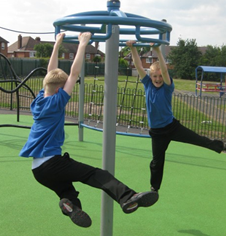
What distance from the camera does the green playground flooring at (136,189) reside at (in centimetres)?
364

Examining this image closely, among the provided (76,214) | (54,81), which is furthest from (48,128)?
(76,214)

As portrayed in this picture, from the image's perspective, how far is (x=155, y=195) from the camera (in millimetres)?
2521

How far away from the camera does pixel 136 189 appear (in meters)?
4.94

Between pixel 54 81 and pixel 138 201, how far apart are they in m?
1.03

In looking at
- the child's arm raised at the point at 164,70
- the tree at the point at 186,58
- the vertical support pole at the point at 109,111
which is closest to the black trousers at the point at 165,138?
the child's arm raised at the point at 164,70

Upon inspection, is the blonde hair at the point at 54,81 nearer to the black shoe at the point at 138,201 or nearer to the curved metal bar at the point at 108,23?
the curved metal bar at the point at 108,23

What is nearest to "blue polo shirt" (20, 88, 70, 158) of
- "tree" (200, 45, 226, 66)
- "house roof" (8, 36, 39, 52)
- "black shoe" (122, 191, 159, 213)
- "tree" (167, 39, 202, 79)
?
"black shoe" (122, 191, 159, 213)

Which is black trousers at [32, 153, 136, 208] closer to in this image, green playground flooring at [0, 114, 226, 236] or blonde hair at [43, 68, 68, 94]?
blonde hair at [43, 68, 68, 94]

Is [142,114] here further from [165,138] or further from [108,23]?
[108,23]

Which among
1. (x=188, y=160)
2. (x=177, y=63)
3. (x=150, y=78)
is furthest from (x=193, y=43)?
(x=150, y=78)

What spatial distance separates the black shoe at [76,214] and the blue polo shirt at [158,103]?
1.35 m

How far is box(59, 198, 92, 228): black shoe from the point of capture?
2.53m

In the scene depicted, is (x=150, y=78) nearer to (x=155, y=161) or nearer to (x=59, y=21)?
(x=155, y=161)

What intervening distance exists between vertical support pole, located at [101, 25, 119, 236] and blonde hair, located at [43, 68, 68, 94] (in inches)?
13.0
